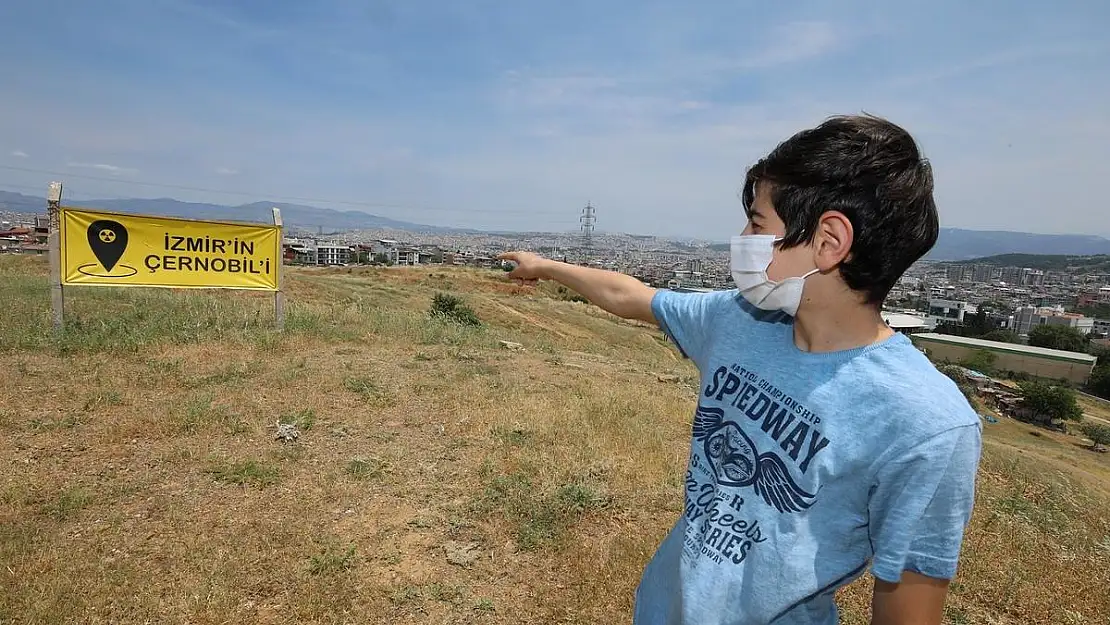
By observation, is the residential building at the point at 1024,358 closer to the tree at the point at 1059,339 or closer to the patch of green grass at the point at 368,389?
the tree at the point at 1059,339

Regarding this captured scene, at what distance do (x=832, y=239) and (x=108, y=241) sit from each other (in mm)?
8854

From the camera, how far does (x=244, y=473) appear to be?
409cm

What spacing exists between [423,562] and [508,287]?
104 feet

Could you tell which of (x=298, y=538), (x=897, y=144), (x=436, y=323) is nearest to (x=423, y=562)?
(x=298, y=538)

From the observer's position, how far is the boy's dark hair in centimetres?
102

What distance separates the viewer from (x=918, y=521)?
0.90 metres

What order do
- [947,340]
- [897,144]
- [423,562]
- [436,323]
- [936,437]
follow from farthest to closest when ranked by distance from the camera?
[947,340], [436,323], [423,562], [897,144], [936,437]

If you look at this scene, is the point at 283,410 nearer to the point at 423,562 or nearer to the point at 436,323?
the point at 423,562

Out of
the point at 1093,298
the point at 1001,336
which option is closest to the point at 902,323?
the point at 1001,336

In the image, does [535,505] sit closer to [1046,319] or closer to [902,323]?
[902,323]

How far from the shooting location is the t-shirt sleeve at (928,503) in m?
0.88

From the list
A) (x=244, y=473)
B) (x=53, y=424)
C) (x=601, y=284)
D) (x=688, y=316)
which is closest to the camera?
(x=688, y=316)

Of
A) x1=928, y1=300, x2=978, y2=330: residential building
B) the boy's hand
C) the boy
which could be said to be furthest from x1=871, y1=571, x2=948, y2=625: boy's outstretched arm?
x1=928, y1=300, x2=978, y2=330: residential building

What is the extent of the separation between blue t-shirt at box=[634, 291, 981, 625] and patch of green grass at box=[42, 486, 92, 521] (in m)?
3.88
